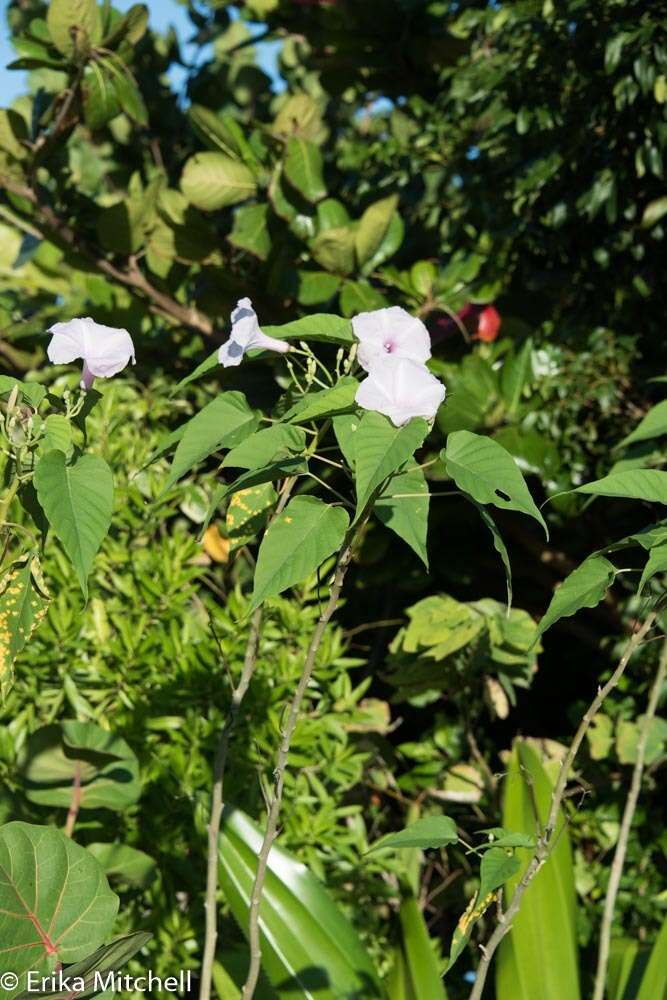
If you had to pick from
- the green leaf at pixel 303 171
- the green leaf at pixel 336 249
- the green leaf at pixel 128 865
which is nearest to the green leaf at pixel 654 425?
the green leaf at pixel 128 865

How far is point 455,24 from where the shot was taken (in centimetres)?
310

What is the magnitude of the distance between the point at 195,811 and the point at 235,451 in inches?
40.6

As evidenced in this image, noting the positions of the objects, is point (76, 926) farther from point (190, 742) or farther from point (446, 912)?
point (446, 912)

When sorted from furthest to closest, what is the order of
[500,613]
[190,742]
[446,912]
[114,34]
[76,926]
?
1. [446,912]
2. [114,34]
3. [500,613]
4. [190,742]
5. [76,926]

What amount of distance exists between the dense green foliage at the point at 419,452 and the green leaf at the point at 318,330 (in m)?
0.75

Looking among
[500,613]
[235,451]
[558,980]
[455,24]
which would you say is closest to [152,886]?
[558,980]

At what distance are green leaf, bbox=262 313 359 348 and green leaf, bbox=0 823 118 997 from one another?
592 mm

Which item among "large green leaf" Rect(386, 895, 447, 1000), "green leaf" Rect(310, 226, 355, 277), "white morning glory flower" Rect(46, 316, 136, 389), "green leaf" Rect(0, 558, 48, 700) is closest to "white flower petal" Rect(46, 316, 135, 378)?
"white morning glory flower" Rect(46, 316, 136, 389)

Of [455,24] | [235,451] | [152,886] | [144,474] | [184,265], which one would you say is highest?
[235,451]

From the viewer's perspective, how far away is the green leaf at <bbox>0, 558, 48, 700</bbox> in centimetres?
115

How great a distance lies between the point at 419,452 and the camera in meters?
2.58

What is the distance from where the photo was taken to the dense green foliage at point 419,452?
207cm

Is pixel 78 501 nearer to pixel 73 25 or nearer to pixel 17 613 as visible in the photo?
pixel 17 613

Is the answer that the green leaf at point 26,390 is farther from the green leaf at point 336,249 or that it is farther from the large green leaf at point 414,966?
the green leaf at point 336,249
